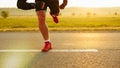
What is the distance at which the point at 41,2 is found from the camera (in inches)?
288

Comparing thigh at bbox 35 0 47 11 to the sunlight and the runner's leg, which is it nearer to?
the runner's leg

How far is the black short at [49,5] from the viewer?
7.33 metres

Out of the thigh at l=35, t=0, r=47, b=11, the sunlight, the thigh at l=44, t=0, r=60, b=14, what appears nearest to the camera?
the sunlight

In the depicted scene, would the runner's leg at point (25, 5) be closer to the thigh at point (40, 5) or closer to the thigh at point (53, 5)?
the thigh at point (40, 5)

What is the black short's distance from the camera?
7334 mm

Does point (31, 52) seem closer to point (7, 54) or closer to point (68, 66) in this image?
point (7, 54)

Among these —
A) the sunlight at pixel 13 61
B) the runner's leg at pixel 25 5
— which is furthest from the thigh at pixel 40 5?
the sunlight at pixel 13 61

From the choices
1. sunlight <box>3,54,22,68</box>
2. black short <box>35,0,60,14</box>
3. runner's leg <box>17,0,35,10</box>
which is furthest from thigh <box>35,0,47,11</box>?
sunlight <box>3,54,22,68</box>

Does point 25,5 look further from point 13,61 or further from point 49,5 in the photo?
point 13,61

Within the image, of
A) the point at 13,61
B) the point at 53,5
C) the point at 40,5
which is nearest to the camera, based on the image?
the point at 13,61

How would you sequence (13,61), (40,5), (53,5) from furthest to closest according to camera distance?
(53,5), (40,5), (13,61)

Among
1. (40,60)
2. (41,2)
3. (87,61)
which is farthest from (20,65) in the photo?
(41,2)

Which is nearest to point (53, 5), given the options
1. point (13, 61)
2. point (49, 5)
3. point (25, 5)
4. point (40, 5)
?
point (49, 5)

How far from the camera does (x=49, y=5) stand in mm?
7469
